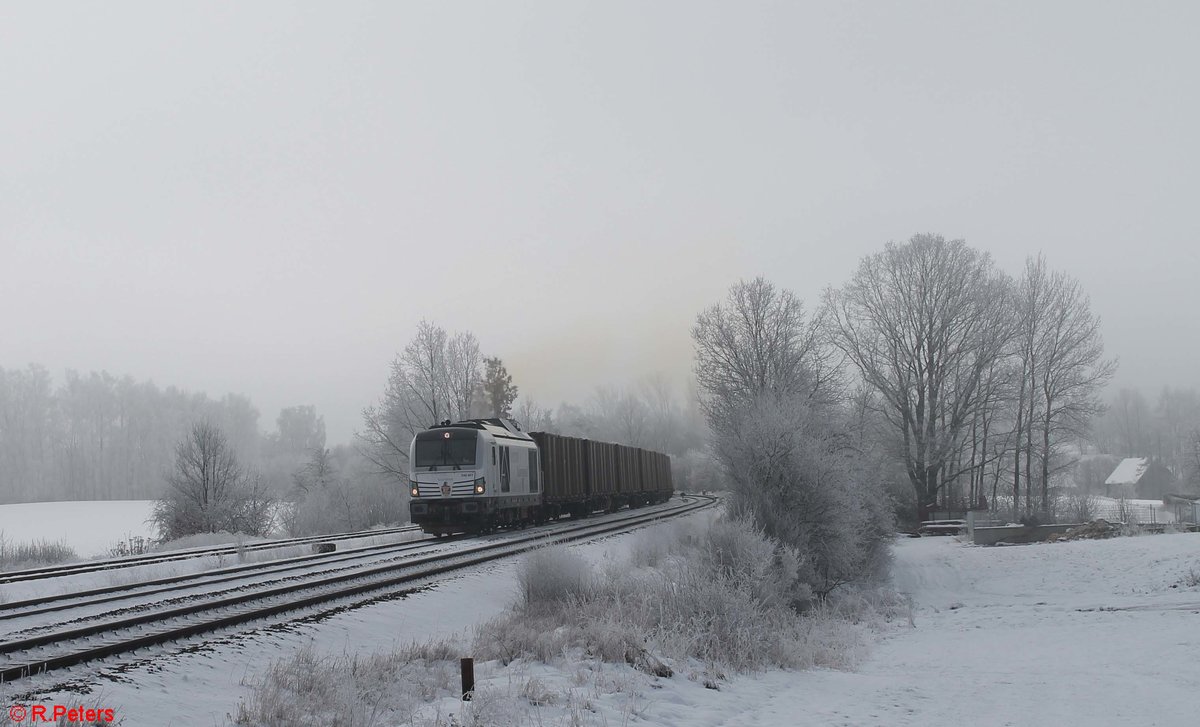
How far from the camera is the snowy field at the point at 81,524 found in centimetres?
3822

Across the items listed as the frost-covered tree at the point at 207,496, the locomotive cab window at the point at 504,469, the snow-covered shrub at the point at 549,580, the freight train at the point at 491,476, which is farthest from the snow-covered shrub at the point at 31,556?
the snow-covered shrub at the point at 549,580

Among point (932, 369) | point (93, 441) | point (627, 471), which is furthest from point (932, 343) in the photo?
point (93, 441)

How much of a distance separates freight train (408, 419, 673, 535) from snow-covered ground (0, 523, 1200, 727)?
5025mm

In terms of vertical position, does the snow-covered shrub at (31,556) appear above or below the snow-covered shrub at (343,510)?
above

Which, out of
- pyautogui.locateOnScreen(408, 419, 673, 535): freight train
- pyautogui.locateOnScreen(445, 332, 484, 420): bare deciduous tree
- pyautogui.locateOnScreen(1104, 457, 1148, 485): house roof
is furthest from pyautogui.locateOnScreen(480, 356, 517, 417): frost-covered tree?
pyautogui.locateOnScreen(1104, 457, 1148, 485): house roof

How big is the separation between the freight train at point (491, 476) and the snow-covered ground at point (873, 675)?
16.5 feet

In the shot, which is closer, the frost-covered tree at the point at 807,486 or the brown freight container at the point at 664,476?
the frost-covered tree at the point at 807,486

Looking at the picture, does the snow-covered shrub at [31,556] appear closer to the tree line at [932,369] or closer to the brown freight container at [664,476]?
the tree line at [932,369]

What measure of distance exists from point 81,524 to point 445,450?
4179 centimetres

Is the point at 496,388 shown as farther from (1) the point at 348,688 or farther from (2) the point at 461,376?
(1) the point at 348,688

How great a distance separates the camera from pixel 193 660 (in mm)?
7824

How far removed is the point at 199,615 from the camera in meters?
10.3

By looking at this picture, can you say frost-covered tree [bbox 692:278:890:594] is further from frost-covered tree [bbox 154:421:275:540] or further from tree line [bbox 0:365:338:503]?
tree line [bbox 0:365:338:503]

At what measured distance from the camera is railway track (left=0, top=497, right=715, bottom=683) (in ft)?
25.7
